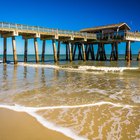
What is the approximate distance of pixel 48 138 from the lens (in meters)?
4.15

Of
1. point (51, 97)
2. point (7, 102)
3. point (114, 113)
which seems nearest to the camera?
point (114, 113)

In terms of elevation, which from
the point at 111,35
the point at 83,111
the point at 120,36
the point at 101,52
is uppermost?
the point at 111,35

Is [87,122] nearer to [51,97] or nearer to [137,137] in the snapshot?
[137,137]

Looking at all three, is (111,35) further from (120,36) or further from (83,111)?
(83,111)

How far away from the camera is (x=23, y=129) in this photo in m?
4.61

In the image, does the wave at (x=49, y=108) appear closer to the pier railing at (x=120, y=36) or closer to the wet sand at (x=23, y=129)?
the wet sand at (x=23, y=129)

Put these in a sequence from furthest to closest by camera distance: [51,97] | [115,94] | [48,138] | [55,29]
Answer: [55,29] < [115,94] < [51,97] < [48,138]

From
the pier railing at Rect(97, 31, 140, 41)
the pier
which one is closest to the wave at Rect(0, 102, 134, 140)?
the pier

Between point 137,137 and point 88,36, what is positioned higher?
point 88,36

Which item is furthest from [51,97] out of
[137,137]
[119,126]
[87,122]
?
[137,137]

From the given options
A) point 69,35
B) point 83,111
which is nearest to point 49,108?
point 83,111

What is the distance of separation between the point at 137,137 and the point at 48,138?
5.11 feet

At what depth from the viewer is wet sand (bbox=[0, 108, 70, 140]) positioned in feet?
13.8

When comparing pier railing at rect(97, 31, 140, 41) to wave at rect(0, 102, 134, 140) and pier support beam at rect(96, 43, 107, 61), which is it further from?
wave at rect(0, 102, 134, 140)
